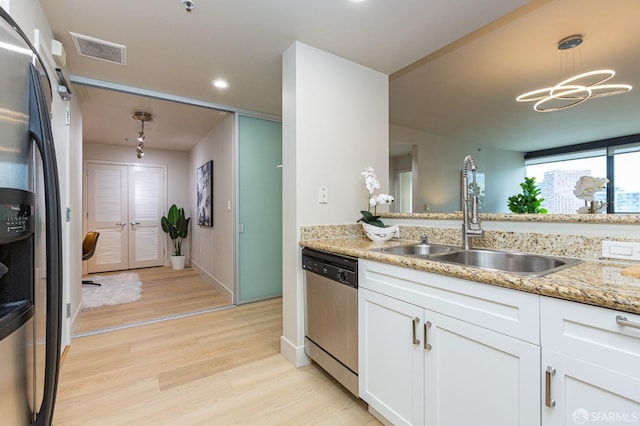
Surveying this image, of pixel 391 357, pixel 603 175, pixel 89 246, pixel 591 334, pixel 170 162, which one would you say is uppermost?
pixel 170 162

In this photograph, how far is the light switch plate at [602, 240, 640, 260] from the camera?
117 cm

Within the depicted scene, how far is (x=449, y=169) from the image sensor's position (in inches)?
194

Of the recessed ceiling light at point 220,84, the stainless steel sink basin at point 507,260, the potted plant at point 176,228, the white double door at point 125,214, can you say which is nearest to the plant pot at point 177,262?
the potted plant at point 176,228

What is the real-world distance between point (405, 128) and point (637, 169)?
2.74 m

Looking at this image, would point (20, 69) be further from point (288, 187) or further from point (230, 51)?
point (230, 51)

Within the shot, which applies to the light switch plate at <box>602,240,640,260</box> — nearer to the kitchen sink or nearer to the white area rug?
the kitchen sink

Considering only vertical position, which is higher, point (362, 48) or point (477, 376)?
point (362, 48)

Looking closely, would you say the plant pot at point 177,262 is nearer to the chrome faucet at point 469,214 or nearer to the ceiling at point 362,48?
the ceiling at point 362,48

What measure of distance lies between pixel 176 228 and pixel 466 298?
221 inches

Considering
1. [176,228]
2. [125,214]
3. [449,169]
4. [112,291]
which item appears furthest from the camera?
[176,228]

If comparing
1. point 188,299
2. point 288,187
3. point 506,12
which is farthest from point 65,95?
point 506,12

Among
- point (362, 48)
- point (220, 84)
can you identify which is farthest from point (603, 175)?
point (220, 84)

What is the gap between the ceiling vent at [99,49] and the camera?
2.09 metres

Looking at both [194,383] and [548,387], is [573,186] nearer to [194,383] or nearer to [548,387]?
[548,387]
